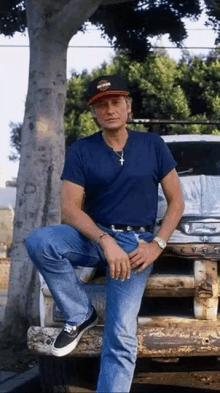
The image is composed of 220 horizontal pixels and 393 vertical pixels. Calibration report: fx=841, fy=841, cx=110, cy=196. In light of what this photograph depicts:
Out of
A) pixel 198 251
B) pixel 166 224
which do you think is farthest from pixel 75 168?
pixel 198 251

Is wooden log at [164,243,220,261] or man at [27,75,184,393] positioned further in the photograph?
wooden log at [164,243,220,261]

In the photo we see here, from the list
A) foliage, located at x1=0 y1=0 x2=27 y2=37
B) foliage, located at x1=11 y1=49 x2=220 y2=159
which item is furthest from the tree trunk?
foliage, located at x1=11 y1=49 x2=220 y2=159

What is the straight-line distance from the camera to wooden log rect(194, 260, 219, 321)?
4.88 metres

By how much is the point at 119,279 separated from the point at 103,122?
3.12ft

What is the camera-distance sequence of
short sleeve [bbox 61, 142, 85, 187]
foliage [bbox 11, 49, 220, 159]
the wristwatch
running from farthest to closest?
foliage [bbox 11, 49, 220, 159] < short sleeve [bbox 61, 142, 85, 187] < the wristwatch

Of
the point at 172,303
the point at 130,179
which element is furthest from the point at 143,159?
the point at 172,303

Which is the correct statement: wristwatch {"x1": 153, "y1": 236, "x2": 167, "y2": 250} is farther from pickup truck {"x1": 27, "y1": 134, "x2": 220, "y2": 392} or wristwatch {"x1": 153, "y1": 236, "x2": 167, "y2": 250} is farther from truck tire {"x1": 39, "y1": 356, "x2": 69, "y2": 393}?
truck tire {"x1": 39, "y1": 356, "x2": 69, "y2": 393}

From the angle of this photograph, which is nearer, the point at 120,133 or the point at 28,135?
the point at 120,133

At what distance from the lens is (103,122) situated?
4.92 metres

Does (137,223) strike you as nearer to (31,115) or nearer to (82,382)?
(82,382)

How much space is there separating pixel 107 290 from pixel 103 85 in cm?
118

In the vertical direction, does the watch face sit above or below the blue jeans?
above

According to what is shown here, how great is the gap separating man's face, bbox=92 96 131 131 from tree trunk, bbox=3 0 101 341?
9.01ft

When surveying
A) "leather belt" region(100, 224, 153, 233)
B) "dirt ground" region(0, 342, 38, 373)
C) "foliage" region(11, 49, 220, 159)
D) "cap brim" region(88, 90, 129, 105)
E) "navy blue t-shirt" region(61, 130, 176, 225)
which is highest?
"foliage" region(11, 49, 220, 159)
